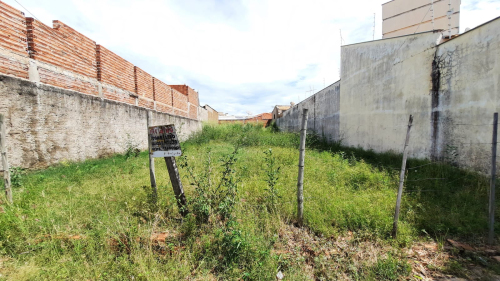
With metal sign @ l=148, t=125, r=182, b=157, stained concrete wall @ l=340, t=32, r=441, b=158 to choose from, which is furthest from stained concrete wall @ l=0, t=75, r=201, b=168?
stained concrete wall @ l=340, t=32, r=441, b=158

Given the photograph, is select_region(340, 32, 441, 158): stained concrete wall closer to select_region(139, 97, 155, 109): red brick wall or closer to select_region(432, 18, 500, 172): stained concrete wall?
select_region(432, 18, 500, 172): stained concrete wall

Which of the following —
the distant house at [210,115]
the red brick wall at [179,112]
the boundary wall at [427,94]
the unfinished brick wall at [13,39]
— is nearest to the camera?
the unfinished brick wall at [13,39]

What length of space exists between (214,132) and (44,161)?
8502 millimetres

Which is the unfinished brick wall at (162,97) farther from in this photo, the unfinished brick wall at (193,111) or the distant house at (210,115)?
the distant house at (210,115)

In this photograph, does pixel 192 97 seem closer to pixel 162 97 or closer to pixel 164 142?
pixel 162 97

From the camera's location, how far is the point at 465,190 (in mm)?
3496

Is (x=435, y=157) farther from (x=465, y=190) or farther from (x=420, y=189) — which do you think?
(x=420, y=189)

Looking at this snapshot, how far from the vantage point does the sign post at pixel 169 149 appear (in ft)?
8.09

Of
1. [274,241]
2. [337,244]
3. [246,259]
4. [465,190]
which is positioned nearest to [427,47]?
[465,190]

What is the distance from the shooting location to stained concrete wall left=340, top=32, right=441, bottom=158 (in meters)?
5.02

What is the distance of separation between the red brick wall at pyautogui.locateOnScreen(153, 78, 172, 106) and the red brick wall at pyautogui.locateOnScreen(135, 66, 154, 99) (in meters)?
0.41

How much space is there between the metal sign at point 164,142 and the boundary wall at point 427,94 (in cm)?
536

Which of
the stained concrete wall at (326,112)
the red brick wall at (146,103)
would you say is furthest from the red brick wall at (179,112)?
the stained concrete wall at (326,112)

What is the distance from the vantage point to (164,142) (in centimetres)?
254
